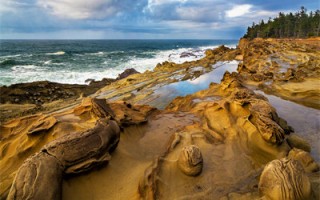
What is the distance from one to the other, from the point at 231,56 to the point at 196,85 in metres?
12.6

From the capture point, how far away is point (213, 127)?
477cm

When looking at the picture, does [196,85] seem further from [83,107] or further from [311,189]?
[311,189]

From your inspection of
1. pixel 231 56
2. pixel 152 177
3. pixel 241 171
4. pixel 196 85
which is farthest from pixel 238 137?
pixel 231 56

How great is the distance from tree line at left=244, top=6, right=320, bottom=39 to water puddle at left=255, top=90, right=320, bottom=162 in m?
48.0

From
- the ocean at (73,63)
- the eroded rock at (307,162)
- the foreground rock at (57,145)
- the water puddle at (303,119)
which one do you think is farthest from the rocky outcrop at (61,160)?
the ocean at (73,63)

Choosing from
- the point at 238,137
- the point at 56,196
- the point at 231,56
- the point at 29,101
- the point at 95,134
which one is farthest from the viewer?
the point at 231,56

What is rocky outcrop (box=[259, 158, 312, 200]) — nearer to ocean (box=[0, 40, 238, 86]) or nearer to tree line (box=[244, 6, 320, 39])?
ocean (box=[0, 40, 238, 86])

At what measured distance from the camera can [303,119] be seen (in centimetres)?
541

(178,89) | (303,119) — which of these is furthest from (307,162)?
(178,89)

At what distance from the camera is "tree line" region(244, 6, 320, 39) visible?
48.8 m

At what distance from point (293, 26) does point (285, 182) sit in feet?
206

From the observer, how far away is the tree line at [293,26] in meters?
48.8

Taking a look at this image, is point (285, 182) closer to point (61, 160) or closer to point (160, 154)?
point (160, 154)

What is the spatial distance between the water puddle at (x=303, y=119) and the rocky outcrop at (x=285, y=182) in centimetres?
145
